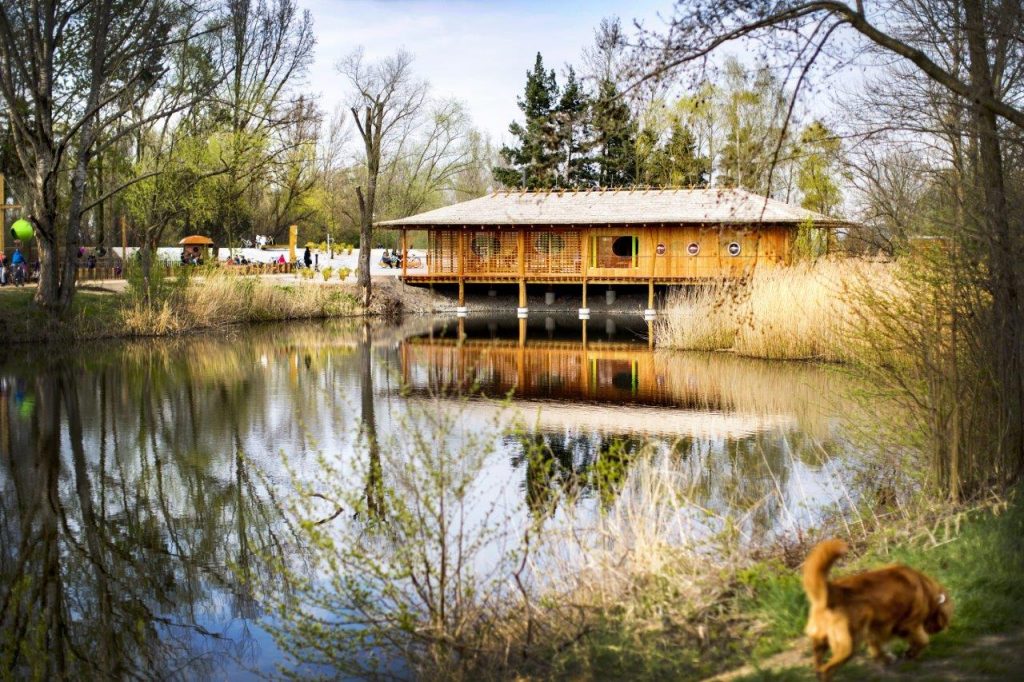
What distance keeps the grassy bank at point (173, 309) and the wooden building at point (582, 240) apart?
5.64 metres

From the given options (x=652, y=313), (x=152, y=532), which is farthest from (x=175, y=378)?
(x=652, y=313)

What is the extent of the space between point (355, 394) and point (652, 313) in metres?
20.3

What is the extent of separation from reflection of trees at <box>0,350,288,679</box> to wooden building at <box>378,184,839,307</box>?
22.8 meters

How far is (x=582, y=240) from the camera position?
37781 millimetres

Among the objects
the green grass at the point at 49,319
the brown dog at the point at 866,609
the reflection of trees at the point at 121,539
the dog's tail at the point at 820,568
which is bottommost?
the reflection of trees at the point at 121,539

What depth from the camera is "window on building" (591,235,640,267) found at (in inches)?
1508

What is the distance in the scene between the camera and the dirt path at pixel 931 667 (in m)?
4.36

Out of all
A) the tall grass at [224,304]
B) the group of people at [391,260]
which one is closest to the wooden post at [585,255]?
the tall grass at [224,304]

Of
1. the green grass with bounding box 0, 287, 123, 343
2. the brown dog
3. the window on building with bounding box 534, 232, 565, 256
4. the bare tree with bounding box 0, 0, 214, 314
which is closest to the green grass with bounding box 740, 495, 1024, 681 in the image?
the brown dog

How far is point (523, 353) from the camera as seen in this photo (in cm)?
2483

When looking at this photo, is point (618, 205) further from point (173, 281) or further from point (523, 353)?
point (173, 281)

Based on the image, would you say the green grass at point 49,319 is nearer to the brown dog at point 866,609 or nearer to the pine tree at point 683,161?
the pine tree at point 683,161

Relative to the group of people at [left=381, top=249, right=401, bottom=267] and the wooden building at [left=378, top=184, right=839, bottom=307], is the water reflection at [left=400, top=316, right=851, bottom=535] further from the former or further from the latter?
the group of people at [left=381, top=249, right=401, bottom=267]

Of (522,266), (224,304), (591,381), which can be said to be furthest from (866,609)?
(522,266)
